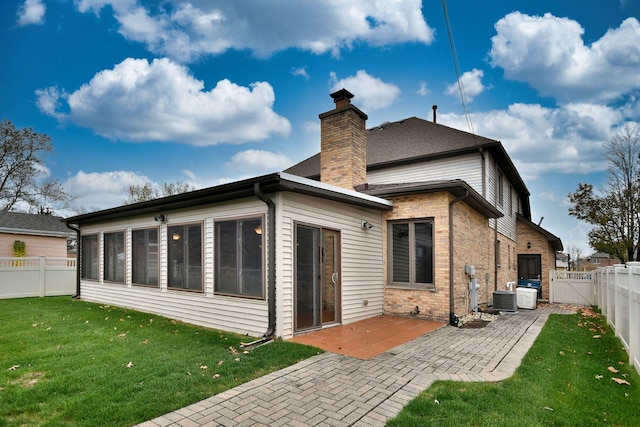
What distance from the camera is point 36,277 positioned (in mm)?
13359

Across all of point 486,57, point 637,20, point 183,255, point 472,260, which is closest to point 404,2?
point 486,57

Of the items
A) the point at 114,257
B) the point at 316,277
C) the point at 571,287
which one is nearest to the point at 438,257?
the point at 316,277

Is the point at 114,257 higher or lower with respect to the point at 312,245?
lower

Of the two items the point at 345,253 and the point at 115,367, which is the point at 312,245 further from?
the point at 115,367

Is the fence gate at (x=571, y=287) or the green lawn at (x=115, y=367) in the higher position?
the green lawn at (x=115, y=367)

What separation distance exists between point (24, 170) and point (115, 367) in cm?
2611

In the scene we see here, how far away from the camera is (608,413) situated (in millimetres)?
3445

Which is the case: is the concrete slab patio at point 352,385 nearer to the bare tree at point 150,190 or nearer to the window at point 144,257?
the window at point 144,257

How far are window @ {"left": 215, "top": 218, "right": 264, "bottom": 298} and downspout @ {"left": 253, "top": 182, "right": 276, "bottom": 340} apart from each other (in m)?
0.30

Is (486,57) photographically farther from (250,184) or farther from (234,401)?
(234,401)

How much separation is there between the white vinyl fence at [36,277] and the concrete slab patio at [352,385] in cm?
1311

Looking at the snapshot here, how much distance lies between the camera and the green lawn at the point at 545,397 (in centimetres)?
325

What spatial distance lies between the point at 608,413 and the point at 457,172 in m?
9.48

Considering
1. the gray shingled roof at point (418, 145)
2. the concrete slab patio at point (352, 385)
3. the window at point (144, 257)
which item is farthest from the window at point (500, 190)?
the window at point (144, 257)
